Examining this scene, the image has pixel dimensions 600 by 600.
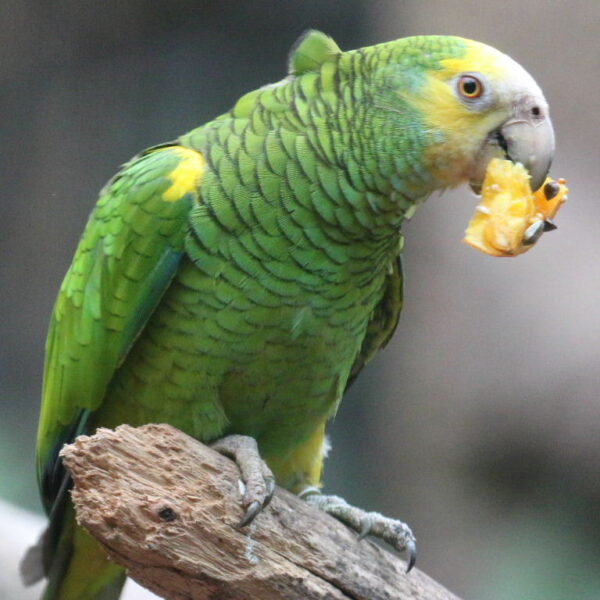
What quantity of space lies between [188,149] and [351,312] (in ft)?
1.75

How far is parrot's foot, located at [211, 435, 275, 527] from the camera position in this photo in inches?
65.4

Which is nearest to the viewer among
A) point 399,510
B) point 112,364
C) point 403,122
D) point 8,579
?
point 403,122

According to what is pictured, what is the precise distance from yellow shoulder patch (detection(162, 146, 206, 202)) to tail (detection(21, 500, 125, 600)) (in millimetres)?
857

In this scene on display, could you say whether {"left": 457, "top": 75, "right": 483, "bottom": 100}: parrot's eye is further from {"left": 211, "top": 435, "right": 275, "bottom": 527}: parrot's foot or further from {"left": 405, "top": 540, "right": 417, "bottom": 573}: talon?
{"left": 405, "top": 540, "right": 417, "bottom": 573}: talon

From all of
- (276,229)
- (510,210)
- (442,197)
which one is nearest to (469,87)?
(510,210)

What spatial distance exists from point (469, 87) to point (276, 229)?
19.9 inches

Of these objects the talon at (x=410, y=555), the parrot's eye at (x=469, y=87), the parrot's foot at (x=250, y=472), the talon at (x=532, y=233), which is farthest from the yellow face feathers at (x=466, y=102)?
the talon at (x=410, y=555)

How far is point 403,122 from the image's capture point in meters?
1.85

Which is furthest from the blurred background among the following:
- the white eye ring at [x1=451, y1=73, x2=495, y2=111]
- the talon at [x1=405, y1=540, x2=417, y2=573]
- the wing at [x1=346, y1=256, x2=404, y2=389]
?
the white eye ring at [x1=451, y1=73, x2=495, y2=111]

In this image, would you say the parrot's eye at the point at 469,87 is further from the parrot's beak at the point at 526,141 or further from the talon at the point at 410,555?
the talon at the point at 410,555

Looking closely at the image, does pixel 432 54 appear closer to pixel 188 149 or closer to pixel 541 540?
pixel 188 149

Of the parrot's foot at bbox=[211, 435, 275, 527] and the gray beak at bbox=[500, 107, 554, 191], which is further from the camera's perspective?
the gray beak at bbox=[500, 107, 554, 191]

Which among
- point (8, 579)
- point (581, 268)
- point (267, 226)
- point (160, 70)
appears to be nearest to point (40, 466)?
point (267, 226)

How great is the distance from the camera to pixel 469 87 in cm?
183
